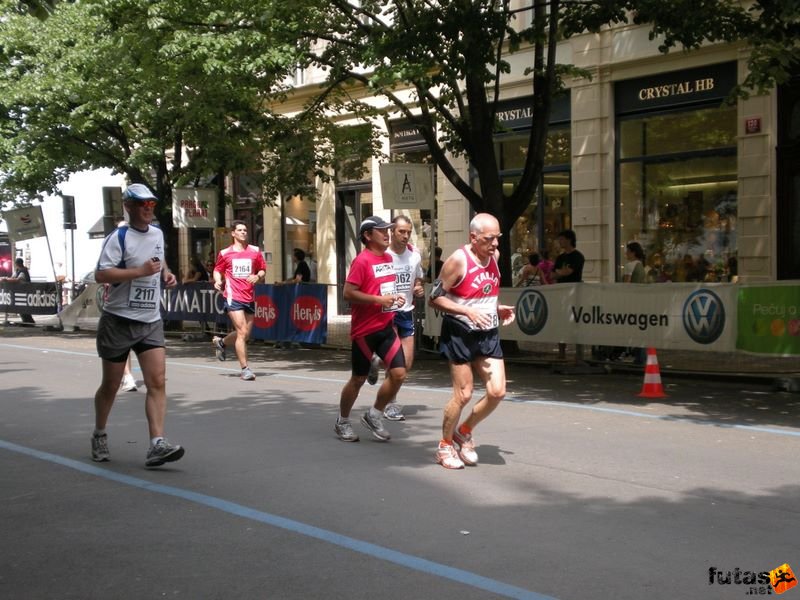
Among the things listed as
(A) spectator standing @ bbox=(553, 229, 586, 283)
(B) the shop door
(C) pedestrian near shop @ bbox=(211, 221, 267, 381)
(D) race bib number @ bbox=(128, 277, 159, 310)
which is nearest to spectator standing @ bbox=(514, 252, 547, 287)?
(A) spectator standing @ bbox=(553, 229, 586, 283)

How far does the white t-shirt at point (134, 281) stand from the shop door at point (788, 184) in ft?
42.2

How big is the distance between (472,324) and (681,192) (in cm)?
1330

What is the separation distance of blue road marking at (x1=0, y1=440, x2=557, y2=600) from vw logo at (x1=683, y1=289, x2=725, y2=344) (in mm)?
7722

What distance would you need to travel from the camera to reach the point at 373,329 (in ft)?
28.7

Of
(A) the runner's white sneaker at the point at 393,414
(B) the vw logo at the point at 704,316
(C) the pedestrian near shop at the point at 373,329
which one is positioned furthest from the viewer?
(B) the vw logo at the point at 704,316

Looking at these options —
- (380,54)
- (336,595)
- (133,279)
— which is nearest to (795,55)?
(380,54)

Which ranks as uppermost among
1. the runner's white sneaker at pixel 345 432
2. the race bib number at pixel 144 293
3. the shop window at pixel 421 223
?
the shop window at pixel 421 223

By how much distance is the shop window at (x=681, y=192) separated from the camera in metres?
18.9

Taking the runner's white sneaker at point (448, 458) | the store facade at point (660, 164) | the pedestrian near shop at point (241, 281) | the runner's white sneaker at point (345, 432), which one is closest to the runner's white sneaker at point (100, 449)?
the runner's white sneaker at point (345, 432)

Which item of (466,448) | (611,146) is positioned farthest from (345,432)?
(611,146)

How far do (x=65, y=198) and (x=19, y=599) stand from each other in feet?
76.0

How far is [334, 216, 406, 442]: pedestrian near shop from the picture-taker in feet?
28.6

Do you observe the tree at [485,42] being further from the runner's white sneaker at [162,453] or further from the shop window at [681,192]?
the runner's white sneaker at [162,453]

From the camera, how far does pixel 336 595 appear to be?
4773mm
